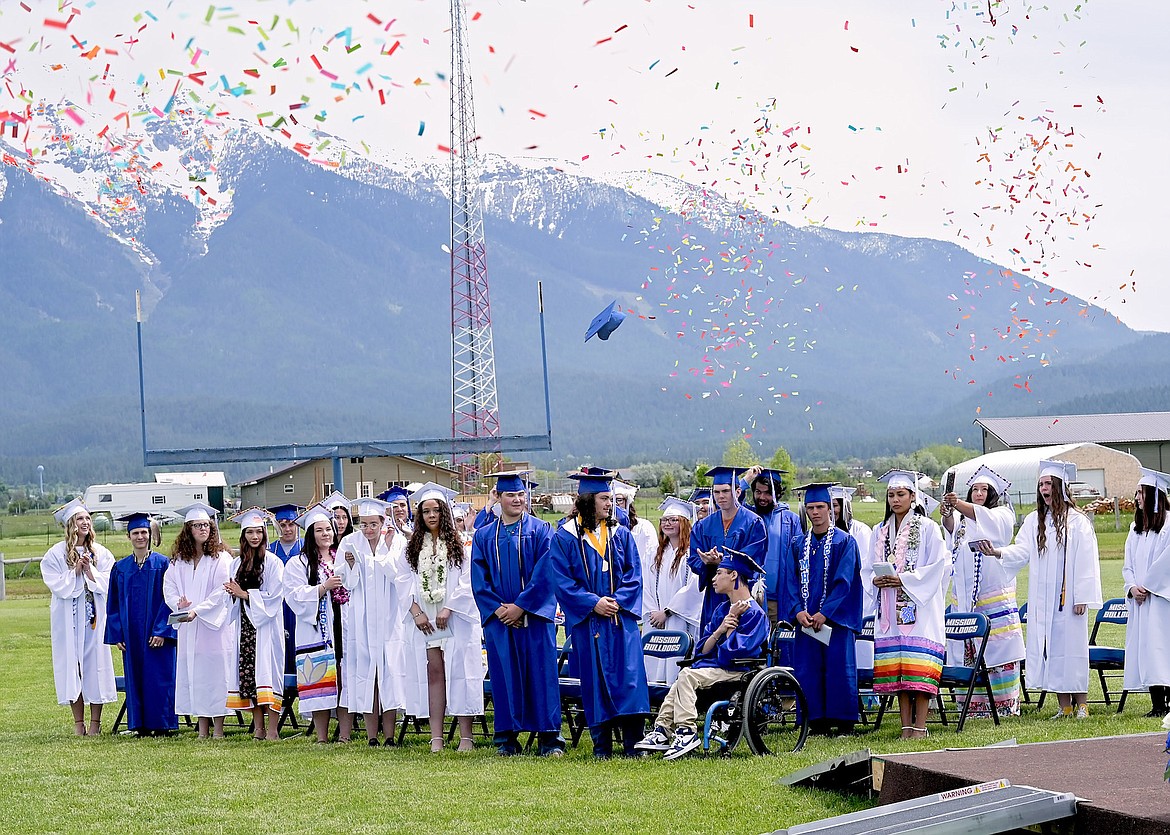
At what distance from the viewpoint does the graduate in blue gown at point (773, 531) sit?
11.3 meters

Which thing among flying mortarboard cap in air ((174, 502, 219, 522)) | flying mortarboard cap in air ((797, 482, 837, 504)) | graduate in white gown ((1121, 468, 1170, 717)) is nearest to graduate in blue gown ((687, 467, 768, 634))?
flying mortarboard cap in air ((797, 482, 837, 504))

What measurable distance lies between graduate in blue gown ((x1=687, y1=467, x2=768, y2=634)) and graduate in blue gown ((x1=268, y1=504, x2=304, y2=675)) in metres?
3.94

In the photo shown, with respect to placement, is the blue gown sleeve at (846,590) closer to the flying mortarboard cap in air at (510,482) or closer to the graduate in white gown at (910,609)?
the graduate in white gown at (910,609)

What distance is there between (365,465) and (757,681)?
78.7 meters

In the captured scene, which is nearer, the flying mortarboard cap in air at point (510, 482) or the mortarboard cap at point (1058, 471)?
the flying mortarboard cap in air at point (510, 482)

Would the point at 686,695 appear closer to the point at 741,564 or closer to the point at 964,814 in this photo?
the point at 741,564

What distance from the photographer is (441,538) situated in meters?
11.6

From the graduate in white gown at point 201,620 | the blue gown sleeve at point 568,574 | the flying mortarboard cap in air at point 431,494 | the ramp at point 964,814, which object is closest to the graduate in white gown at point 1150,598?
the blue gown sleeve at point 568,574

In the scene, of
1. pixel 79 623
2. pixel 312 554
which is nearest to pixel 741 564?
pixel 312 554

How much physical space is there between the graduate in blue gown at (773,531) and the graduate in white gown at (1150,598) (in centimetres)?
288

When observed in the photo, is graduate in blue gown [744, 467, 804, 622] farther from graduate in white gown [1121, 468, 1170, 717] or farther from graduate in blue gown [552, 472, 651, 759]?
graduate in white gown [1121, 468, 1170, 717]

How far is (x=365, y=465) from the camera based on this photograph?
286ft

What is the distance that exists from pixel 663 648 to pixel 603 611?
934 mm

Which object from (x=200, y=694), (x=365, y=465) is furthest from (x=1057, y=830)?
(x=365, y=465)
